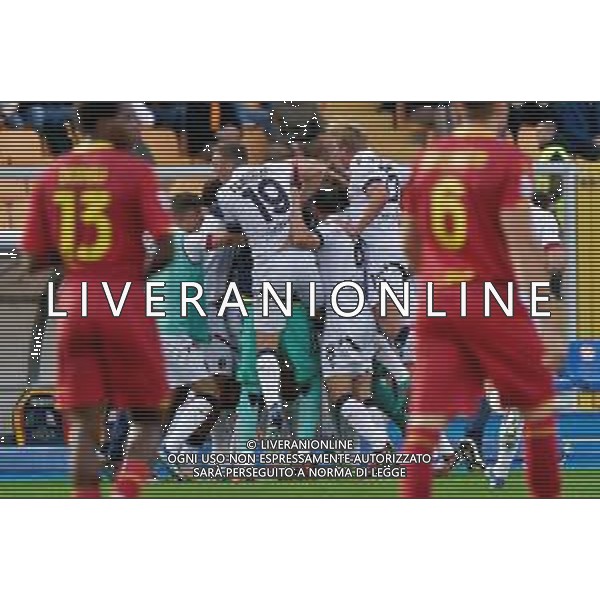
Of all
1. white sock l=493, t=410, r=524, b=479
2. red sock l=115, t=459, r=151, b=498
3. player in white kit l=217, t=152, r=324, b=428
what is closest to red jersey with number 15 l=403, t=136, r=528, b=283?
player in white kit l=217, t=152, r=324, b=428

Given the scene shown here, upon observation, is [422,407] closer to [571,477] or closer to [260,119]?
[571,477]

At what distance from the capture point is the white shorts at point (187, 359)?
484 inches

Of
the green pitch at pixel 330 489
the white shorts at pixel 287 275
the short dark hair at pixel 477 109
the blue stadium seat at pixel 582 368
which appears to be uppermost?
the short dark hair at pixel 477 109

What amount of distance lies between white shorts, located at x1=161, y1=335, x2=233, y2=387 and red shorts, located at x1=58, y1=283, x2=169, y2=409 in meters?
0.06

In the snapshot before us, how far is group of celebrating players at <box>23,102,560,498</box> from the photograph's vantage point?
12.2m

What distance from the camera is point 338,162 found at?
12227 millimetres

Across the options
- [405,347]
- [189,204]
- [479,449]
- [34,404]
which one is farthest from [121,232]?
[479,449]

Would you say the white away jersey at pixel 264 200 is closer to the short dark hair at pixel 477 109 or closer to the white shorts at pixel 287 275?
the white shorts at pixel 287 275

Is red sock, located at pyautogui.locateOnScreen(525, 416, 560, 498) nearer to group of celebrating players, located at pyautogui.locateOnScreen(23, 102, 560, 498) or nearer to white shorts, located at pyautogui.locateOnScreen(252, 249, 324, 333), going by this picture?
group of celebrating players, located at pyautogui.locateOnScreen(23, 102, 560, 498)

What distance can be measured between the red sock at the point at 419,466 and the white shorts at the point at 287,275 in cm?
111

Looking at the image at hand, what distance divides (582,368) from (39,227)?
3.80m

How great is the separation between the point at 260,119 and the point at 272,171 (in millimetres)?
359

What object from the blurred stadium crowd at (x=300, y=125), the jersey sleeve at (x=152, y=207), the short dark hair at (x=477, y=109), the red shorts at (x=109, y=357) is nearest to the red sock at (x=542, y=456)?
the blurred stadium crowd at (x=300, y=125)

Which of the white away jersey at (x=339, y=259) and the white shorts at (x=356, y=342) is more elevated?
the white away jersey at (x=339, y=259)
